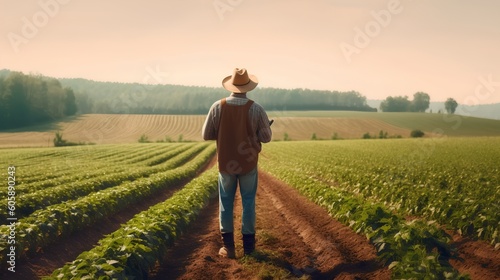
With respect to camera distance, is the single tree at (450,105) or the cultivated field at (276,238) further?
the single tree at (450,105)

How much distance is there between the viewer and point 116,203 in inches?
477

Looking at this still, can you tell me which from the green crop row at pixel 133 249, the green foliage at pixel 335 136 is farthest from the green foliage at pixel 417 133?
the green crop row at pixel 133 249

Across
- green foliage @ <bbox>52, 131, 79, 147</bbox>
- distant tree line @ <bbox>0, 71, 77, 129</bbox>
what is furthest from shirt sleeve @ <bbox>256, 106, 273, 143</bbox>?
distant tree line @ <bbox>0, 71, 77, 129</bbox>

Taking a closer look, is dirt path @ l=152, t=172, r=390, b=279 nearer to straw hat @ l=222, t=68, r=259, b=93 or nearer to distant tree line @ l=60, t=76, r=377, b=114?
straw hat @ l=222, t=68, r=259, b=93

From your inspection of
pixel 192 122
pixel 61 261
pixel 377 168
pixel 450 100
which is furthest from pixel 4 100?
pixel 450 100

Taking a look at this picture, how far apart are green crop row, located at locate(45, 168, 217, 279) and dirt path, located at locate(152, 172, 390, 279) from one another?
0.33 m

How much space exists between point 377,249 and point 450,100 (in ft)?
532

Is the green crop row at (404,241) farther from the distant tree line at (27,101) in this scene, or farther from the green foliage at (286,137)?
the distant tree line at (27,101)

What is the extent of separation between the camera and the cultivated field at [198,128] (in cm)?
8962

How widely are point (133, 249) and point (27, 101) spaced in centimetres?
10208

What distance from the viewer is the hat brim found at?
665cm

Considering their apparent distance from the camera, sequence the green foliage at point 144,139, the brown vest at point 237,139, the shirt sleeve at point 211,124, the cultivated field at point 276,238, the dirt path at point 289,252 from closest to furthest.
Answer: the cultivated field at point 276,238 → the dirt path at point 289,252 → the brown vest at point 237,139 → the shirt sleeve at point 211,124 → the green foliage at point 144,139

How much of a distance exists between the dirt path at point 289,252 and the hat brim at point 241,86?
266cm

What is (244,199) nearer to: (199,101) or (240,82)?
(240,82)
